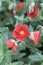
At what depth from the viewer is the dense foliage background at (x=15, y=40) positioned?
0.93 m

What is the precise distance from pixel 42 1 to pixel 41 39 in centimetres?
24

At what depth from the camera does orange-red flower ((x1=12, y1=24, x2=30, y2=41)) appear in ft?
3.19

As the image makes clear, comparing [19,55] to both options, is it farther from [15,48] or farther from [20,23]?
[20,23]

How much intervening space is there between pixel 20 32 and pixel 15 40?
0.05 m

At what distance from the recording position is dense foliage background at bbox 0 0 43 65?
0.93m

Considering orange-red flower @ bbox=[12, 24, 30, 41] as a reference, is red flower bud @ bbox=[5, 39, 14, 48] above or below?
below

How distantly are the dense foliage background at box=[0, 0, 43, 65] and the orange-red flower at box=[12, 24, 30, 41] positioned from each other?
0.02 metres

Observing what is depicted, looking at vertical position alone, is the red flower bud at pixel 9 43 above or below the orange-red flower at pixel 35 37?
below

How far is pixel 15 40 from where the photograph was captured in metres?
1.03

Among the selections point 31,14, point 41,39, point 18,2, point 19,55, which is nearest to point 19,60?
point 19,55

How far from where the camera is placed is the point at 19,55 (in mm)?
971

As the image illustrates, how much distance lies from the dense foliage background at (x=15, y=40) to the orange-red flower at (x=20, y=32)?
0.06 ft

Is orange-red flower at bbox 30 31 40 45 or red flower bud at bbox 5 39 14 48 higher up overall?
orange-red flower at bbox 30 31 40 45

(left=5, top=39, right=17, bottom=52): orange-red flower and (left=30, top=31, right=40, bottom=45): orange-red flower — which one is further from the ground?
(left=30, top=31, right=40, bottom=45): orange-red flower
